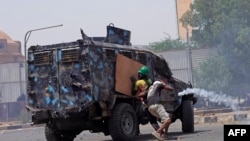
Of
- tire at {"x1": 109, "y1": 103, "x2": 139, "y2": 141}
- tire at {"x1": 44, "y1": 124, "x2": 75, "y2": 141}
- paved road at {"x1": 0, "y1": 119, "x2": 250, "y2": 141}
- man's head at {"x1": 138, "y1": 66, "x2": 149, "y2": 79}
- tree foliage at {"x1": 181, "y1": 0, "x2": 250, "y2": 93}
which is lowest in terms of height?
paved road at {"x1": 0, "y1": 119, "x2": 250, "y2": 141}

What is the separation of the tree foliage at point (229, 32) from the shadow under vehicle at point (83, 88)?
101ft

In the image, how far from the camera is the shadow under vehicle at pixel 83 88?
1259 centimetres

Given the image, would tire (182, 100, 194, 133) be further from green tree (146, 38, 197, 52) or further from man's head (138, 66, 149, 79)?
green tree (146, 38, 197, 52)

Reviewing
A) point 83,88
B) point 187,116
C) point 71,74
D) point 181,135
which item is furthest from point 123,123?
point 187,116

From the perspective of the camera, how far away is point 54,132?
13.9 metres

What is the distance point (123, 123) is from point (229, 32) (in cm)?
3767

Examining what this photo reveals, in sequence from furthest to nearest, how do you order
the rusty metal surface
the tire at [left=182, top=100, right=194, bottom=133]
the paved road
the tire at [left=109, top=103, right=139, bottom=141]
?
the tire at [left=182, top=100, right=194, bottom=133] → the paved road → the tire at [left=109, top=103, right=139, bottom=141] → the rusty metal surface

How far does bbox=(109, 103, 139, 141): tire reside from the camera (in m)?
12.9

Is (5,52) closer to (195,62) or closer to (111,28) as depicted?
(195,62)

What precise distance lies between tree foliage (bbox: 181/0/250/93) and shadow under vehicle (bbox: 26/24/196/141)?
1212 inches

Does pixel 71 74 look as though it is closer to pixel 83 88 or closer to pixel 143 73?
pixel 83 88

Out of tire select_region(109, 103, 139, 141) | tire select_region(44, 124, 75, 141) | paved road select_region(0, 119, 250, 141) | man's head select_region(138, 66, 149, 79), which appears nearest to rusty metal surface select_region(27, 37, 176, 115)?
tire select_region(109, 103, 139, 141)

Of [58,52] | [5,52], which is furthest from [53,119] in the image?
[5,52]

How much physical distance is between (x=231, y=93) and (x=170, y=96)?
31386 millimetres
